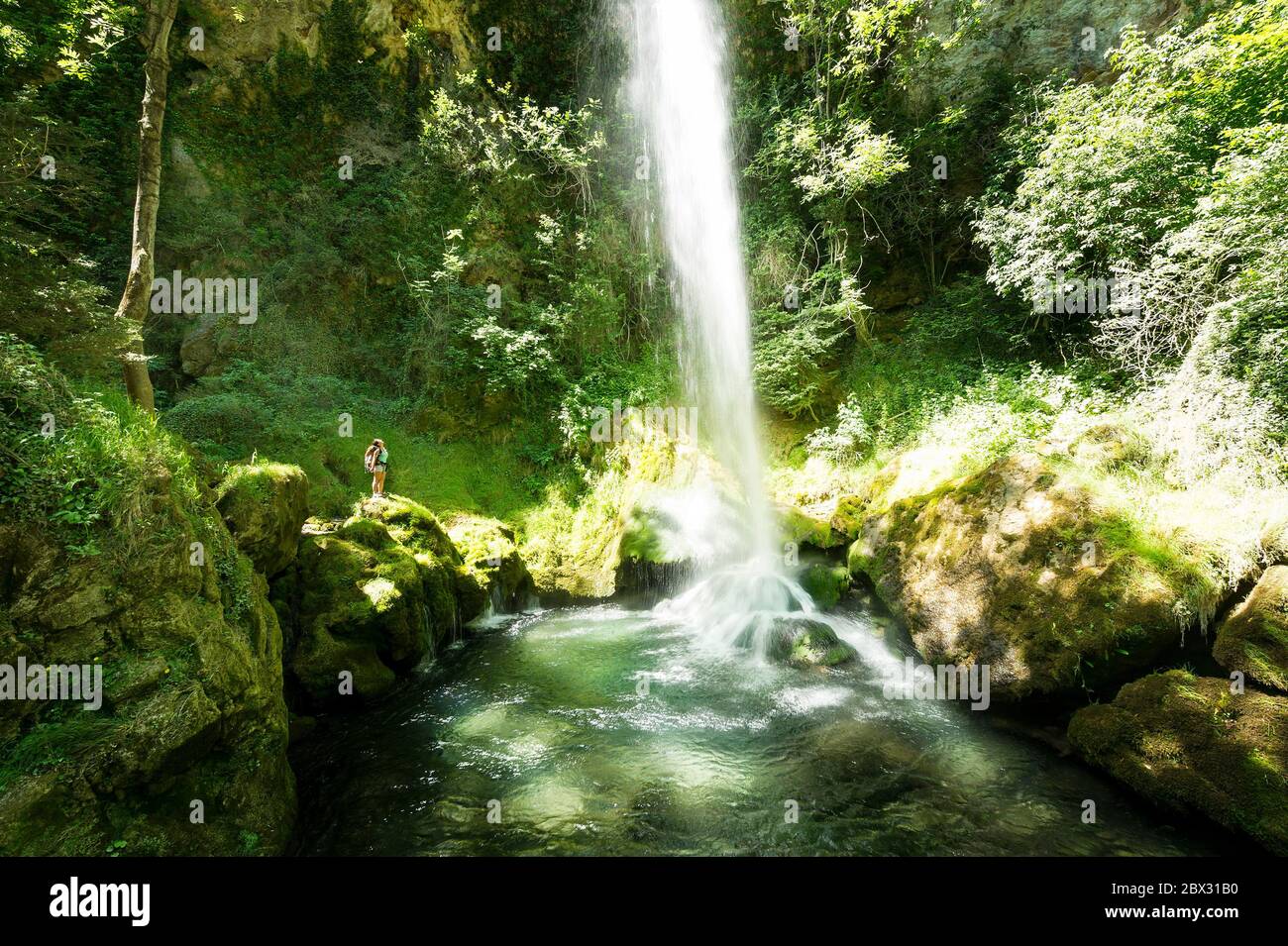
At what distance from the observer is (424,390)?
544 inches

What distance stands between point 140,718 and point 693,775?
4.47 metres

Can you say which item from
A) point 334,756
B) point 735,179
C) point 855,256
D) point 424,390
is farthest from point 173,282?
point 855,256

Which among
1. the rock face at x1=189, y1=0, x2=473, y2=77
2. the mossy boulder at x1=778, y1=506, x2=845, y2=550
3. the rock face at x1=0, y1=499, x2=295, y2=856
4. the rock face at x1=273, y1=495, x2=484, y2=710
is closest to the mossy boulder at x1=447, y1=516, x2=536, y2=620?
the rock face at x1=273, y1=495, x2=484, y2=710

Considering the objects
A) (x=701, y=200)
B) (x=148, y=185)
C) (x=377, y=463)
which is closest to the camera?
(x=148, y=185)

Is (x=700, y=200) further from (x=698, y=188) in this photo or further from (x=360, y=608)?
(x=360, y=608)

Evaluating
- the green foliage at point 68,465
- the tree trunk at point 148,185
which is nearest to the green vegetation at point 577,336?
the green foliage at point 68,465

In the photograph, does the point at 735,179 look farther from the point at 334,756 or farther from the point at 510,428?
the point at 334,756

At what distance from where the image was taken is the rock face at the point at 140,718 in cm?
288

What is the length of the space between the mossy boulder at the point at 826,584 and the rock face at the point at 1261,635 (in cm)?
458

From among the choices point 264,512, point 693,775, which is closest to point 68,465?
point 264,512

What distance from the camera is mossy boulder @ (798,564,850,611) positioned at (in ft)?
28.7

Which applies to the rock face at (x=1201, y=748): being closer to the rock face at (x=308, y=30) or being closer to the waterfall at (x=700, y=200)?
the waterfall at (x=700, y=200)

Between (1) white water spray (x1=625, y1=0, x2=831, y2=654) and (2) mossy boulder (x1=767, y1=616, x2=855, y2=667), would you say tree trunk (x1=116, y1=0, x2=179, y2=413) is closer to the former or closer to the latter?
(2) mossy boulder (x1=767, y1=616, x2=855, y2=667)

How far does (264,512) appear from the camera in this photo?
584 cm
